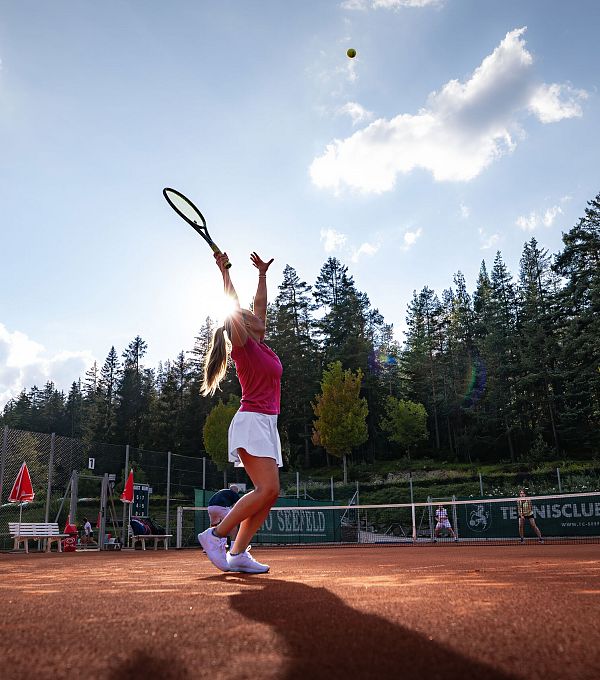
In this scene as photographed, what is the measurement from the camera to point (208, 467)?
22.1 metres

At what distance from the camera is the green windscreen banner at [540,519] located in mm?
16625

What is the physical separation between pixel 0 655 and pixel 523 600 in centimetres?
191

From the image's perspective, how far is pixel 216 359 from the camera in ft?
14.8

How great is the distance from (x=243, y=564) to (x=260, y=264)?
211 cm

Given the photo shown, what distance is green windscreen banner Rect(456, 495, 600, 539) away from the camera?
655 inches

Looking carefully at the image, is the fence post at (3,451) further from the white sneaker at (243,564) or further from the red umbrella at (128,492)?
the white sneaker at (243,564)

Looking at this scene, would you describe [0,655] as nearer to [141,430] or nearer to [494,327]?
[494,327]

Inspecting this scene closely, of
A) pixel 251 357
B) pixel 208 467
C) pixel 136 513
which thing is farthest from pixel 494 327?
pixel 251 357

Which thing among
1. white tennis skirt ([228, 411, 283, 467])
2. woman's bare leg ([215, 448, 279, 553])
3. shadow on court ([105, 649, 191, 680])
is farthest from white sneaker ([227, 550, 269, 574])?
shadow on court ([105, 649, 191, 680])

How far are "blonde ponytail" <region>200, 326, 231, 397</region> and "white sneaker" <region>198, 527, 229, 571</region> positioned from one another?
996 mm

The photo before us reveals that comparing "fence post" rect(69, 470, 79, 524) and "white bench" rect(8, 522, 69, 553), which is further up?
"fence post" rect(69, 470, 79, 524)

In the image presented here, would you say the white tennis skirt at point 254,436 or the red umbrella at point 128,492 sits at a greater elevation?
the white tennis skirt at point 254,436

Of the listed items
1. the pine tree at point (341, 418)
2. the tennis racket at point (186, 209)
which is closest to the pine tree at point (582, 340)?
the pine tree at point (341, 418)

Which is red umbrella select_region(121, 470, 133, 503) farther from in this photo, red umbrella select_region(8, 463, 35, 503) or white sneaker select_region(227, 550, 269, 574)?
white sneaker select_region(227, 550, 269, 574)
